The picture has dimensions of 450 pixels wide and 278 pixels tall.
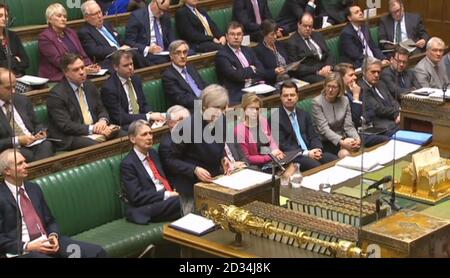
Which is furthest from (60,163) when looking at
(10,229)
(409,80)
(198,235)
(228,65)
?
(409,80)

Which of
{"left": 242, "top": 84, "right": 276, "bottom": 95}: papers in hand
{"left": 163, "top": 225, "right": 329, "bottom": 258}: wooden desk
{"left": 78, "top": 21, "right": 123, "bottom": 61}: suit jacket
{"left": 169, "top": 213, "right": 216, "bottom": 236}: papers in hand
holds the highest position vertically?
{"left": 78, "top": 21, "right": 123, "bottom": 61}: suit jacket

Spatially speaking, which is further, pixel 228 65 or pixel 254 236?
pixel 228 65

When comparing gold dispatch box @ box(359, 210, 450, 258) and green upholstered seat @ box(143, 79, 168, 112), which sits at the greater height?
gold dispatch box @ box(359, 210, 450, 258)

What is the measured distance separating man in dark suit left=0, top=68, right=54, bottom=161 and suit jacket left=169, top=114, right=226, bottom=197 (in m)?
0.73

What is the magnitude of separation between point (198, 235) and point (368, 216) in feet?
2.44

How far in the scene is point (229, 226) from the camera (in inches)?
163

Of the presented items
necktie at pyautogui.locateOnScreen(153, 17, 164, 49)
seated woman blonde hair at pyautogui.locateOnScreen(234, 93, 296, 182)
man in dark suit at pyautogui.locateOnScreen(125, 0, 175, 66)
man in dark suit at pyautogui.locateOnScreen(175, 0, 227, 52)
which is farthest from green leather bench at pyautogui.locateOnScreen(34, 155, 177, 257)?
man in dark suit at pyautogui.locateOnScreen(175, 0, 227, 52)

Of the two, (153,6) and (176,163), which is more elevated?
(153,6)

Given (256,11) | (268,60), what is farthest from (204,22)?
(268,60)

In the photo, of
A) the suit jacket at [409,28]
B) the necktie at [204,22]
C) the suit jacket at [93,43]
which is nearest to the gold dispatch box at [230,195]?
the suit jacket at [93,43]

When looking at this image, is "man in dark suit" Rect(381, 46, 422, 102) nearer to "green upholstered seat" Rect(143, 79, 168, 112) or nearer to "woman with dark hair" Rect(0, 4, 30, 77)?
"green upholstered seat" Rect(143, 79, 168, 112)

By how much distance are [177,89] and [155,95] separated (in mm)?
161

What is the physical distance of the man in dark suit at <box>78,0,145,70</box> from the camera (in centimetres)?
687

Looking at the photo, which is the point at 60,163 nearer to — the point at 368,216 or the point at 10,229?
the point at 10,229
